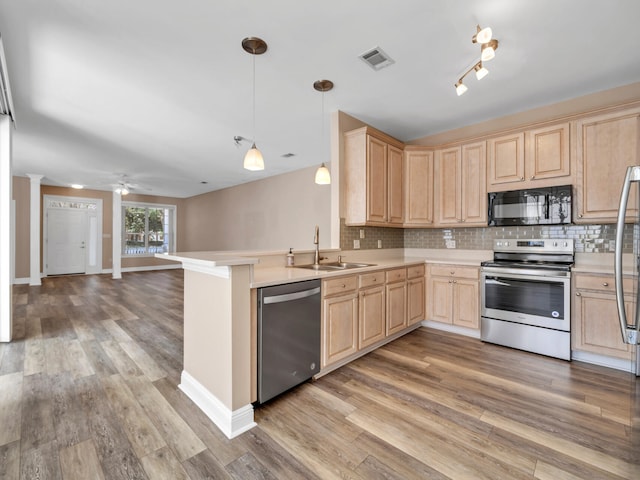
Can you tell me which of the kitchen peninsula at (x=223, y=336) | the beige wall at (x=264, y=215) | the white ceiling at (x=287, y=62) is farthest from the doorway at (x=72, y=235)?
the kitchen peninsula at (x=223, y=336)

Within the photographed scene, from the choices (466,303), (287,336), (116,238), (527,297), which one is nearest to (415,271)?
(466,303)

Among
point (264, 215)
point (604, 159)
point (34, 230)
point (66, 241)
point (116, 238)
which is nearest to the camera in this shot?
point (604, 159)

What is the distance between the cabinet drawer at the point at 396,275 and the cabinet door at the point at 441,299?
54 centimetres

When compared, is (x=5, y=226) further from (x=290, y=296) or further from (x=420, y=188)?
(x=420, y=188)

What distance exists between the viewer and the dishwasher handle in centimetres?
197

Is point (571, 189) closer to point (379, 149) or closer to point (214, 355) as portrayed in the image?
point (379, 149)

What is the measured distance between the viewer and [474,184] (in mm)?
3549

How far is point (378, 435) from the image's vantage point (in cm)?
175

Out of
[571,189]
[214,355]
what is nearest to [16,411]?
[214,355]

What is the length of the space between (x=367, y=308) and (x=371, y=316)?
12 centimetres

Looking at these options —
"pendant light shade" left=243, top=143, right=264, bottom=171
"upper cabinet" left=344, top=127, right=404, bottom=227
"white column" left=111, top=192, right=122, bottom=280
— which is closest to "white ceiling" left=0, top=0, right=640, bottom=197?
"upper cabinet" left=344, top=127, right=404, bottom=227

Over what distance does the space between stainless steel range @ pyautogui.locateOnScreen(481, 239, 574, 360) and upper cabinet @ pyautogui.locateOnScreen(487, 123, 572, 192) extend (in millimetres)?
685

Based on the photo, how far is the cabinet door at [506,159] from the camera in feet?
10.6

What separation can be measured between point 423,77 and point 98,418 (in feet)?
12.2
